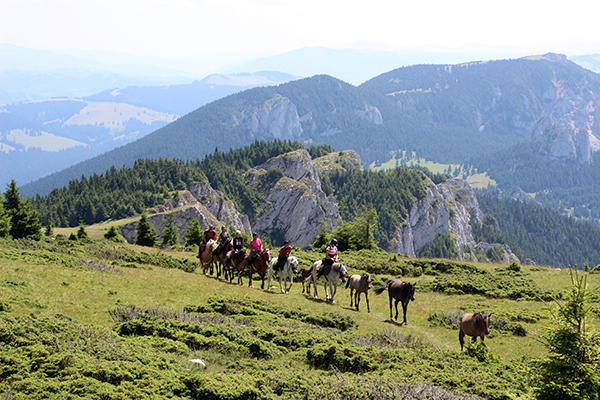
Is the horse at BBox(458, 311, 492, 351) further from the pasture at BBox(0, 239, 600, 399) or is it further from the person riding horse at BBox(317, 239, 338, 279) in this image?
the person riding horse at BBox(317, 239, 338, 279)

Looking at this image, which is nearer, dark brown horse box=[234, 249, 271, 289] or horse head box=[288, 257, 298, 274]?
horse head box=[288, 257, 298, 274]

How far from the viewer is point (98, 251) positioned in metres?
38.0

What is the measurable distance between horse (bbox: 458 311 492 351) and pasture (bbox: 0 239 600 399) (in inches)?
46.2

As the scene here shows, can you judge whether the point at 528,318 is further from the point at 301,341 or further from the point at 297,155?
the point at 297,155

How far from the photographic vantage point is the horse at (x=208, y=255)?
34.2 metres

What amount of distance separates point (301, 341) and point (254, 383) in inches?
196

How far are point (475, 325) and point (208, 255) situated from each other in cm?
2232

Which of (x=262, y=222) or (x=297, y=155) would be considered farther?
(x=297, y=155)

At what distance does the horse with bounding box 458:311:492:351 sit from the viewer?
62.9 feet

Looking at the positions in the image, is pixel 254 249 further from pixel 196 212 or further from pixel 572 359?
pixel 196 212

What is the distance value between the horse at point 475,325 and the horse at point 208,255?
20.6 m

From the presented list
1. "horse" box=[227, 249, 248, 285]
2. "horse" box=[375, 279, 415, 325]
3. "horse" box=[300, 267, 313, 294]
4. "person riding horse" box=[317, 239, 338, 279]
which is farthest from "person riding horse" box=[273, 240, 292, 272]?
"horse" box=[375, 279, 415, 325]

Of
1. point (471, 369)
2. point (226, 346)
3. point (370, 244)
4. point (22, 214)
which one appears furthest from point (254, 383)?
point (370, 244)

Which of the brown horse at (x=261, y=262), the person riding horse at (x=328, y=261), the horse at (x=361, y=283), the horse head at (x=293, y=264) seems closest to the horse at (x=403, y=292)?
the horse at (x=361, y=283)
